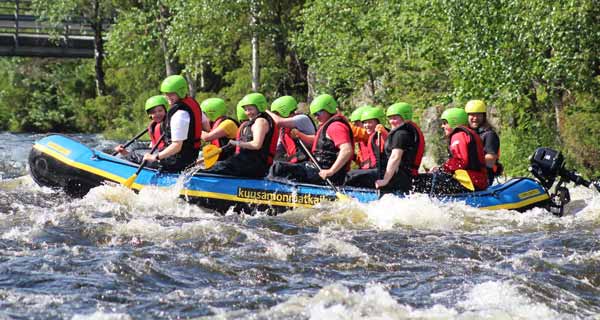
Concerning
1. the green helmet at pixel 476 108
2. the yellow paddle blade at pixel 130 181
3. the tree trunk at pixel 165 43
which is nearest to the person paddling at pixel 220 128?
the yellow paddle blade at pixel 130 181

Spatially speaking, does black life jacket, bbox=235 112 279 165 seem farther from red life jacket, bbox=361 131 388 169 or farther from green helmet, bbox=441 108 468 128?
green helmet, bbox=441 108 468 128

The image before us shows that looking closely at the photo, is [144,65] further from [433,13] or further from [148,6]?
[433,13]

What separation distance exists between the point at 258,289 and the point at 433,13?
453 inches

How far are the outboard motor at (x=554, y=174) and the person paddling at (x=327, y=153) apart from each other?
2.42m

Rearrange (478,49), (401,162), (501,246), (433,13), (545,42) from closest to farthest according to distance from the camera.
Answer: (501,246) < (401,162) < (545,42) < (478,49) < (433,13)

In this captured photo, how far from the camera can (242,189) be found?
12852 mm

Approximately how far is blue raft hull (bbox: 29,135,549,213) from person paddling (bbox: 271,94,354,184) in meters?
0.23

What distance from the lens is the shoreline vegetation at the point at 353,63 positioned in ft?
56.0

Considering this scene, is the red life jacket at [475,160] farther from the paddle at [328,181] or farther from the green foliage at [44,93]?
the green foliage at [44,93]

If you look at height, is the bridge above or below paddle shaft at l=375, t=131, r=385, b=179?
above

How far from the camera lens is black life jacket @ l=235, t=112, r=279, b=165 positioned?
13.1 meters

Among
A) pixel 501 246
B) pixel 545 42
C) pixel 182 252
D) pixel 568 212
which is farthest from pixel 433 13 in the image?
pixel 182 252

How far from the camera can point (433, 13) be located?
1931 cm

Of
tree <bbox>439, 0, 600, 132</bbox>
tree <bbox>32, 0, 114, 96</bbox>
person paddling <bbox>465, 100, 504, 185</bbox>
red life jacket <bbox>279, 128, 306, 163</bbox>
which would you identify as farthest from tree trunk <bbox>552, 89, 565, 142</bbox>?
tree <bbox>32, 0, 114, 96</bbox>
